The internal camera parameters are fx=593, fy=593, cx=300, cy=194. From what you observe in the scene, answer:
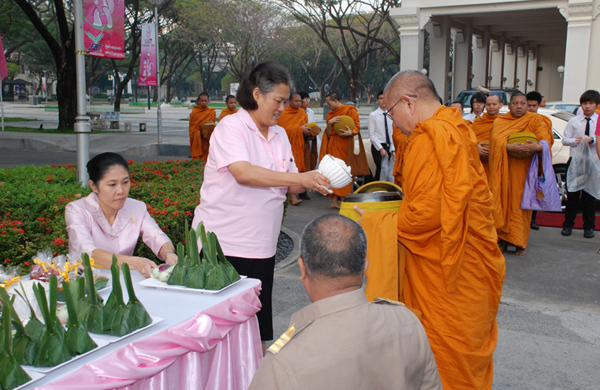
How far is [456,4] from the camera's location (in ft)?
61.8

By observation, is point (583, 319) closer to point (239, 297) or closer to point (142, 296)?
point (239, 297)

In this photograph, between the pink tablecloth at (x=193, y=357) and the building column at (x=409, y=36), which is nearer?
the pink tablecloth at (x=193, y=357)

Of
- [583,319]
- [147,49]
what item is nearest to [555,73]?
[147,49]

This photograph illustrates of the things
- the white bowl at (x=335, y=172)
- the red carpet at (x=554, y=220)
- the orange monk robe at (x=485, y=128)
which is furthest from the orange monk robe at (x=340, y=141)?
the white bowl at (x=335, y=172)

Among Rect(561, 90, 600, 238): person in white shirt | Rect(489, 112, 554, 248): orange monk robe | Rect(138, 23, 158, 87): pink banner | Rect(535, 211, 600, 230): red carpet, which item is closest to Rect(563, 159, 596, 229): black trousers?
Rect(561, 90, 600, 238): person in white shirt

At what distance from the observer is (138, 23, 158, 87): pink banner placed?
16.8m

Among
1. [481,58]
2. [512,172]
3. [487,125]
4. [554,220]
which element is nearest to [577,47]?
[481,58]

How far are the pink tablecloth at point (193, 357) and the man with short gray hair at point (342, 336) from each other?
628 millimetres

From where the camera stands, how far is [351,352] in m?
1.48

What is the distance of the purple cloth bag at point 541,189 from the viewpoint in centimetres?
622

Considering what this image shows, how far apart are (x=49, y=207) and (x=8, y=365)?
2814mm

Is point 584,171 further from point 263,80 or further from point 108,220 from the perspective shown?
point 108,220

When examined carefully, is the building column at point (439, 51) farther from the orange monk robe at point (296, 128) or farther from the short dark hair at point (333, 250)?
the short dark hair at point (333, 250)

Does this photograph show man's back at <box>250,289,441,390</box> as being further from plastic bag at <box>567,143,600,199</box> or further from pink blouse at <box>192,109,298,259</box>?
plastic bag at <box>567,143,600,199</box>
